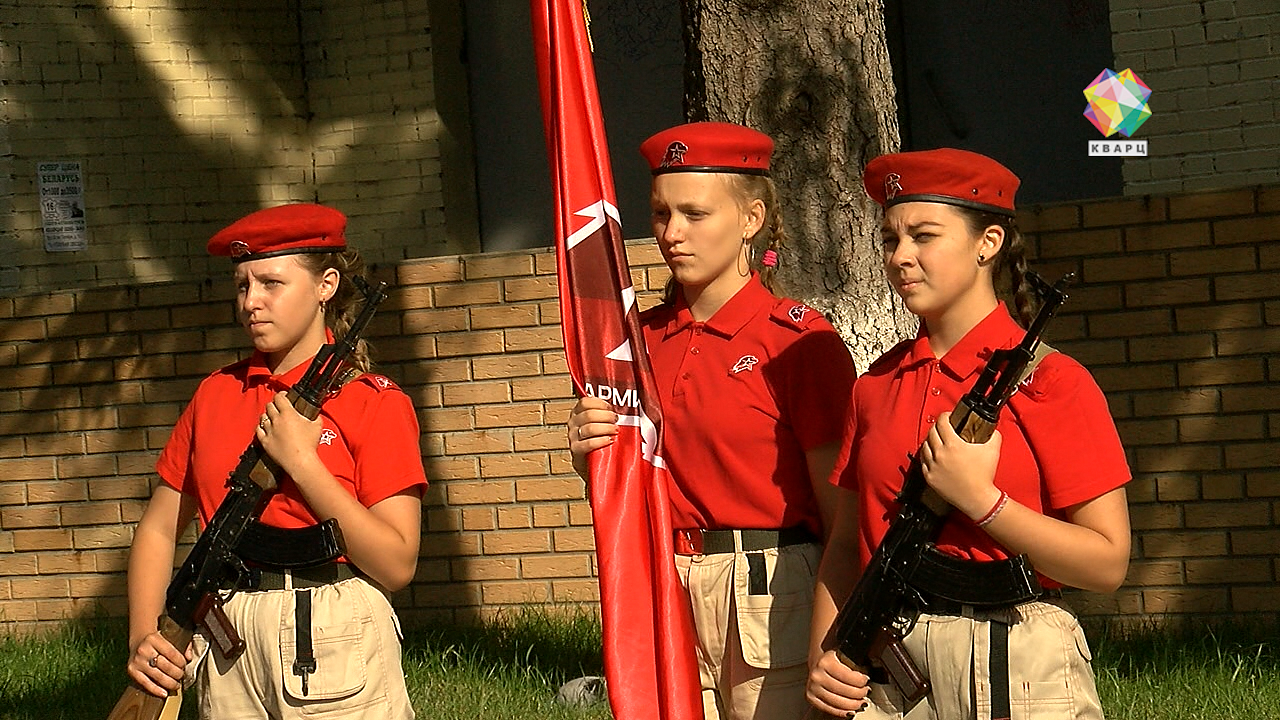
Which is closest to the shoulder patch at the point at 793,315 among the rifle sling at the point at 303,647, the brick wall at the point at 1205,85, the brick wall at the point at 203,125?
the rifle sling at the point at 303,647

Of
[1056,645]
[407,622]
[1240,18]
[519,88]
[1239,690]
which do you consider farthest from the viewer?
[519,88]

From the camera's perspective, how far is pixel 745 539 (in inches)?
139

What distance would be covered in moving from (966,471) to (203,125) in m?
8.14

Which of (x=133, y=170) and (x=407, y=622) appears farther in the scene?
(x=133, y=170)

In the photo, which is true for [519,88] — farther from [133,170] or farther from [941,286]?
[941,286]

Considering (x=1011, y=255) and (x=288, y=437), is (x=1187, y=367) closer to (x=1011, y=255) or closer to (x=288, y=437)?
(x=1011, y=255)

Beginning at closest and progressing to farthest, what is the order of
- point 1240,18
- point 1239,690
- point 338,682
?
1. point 338,682
2. point 1239,690
3. point 1240,18

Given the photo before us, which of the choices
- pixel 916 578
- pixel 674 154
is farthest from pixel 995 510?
pixel 674 154

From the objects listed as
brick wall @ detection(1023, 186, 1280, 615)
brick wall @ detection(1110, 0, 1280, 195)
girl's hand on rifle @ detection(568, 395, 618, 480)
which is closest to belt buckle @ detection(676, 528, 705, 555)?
girl's hand on rifle @ detection(568, 395, 618, 480)

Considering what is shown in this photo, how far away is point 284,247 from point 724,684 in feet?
4.56

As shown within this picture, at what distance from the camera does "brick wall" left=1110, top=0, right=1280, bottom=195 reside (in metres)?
7.96

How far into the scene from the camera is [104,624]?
24.3ft

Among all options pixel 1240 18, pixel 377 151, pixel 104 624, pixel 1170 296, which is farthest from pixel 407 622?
pixel 1240 18

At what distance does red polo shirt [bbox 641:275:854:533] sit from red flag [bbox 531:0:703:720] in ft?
0.24
